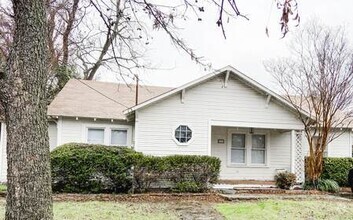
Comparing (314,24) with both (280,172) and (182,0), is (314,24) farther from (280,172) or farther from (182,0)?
(182,0)

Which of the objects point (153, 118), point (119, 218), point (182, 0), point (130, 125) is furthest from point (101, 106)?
point (182, 0)

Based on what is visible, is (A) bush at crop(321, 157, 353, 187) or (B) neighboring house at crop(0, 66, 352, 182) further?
(A) bush at crop(321, 157, 353, 187)

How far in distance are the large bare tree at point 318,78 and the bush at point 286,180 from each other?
707 mm

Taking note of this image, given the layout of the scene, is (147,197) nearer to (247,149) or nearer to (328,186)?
(247,149)

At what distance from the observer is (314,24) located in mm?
18547

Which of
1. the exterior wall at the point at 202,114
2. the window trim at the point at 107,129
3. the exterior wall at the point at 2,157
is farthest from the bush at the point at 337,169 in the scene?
the exterior wall at the point at 2,157

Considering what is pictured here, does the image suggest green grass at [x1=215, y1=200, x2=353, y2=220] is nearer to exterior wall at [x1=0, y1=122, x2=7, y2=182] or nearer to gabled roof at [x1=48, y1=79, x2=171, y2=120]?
gabled roof at [x1=48, y1=79, x2=171, y2=120]

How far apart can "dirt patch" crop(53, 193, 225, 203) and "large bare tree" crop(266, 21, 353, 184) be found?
523 cm


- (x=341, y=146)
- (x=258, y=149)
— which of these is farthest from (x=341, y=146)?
(x=258, y=149)

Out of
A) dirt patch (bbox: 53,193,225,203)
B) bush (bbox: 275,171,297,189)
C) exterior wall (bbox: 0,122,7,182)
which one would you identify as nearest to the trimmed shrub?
dirt patch (bbox: 53,193,225,203)

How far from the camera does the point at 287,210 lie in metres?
11.3

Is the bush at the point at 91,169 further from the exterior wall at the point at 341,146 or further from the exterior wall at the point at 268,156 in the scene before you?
the exterior wall at the point at 341,146

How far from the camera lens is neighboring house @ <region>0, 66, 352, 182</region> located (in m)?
16.2

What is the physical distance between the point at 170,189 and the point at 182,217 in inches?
187
